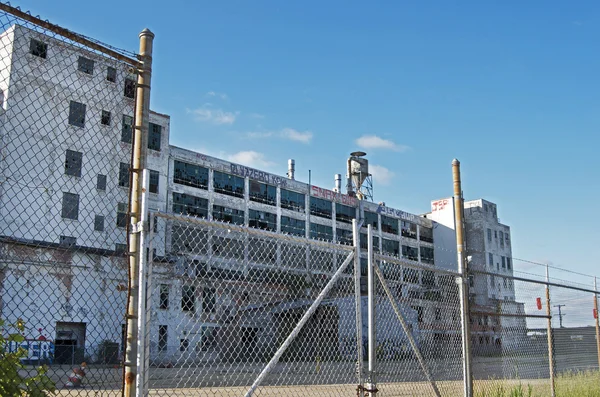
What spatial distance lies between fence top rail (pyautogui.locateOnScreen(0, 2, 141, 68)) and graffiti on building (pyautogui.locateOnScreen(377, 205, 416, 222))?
193 feet

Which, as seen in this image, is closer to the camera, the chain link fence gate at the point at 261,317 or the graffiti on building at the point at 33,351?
the graffiti on building at the point at 33,351

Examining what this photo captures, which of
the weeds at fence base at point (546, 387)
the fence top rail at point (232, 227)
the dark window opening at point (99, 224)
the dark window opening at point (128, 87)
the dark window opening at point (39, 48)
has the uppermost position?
the dark window opening at point (99, 224)

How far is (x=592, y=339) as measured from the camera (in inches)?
526

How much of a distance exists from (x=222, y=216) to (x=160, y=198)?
6.53 m

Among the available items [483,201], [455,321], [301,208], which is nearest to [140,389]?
[455,321]

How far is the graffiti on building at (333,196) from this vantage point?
56234 millimetres

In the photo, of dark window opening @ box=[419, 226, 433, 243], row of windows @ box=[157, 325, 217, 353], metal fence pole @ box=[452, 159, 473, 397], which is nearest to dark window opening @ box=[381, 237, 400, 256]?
dark window opening @ box=[419, 226, 433, 243]

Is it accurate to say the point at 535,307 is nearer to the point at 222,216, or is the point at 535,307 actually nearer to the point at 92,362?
the point at 92,362

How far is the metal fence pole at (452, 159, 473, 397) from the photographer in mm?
7941

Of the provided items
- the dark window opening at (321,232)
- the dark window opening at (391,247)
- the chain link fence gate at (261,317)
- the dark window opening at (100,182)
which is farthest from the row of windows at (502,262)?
the dark window opening at (100,182)

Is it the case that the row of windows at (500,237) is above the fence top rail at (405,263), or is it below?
above

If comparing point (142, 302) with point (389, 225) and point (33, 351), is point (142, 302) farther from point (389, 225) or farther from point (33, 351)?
point (389, 225)

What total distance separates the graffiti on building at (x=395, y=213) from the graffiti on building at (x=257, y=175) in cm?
1435

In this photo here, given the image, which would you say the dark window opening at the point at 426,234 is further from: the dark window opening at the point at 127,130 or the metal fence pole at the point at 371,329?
the metal fence pole at the point at 371,329
